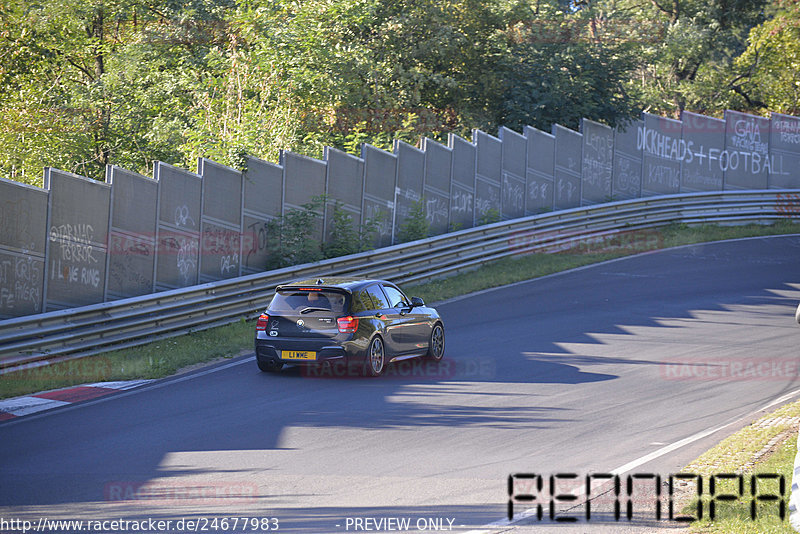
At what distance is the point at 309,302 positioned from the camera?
14.8 metres

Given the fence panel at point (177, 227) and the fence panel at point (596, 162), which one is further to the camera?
the fence panel at point (596, 162)

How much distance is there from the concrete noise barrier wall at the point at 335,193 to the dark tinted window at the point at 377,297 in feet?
17.8

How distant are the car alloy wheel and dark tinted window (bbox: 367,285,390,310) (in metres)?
0.62

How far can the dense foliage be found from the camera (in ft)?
94.6

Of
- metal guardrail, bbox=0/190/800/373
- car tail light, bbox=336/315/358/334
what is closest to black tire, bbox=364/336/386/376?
car tail light, bbox=336/315/358/334

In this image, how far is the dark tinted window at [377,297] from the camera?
1530cm

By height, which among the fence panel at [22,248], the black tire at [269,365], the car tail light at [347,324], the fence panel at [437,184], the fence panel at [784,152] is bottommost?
the black tire at [269,365]

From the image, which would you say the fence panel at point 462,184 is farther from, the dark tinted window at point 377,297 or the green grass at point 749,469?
the green grass at point 749,469

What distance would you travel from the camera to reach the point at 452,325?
19.4m

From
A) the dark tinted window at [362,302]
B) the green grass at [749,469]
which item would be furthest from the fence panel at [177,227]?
the green grass at [749,469]

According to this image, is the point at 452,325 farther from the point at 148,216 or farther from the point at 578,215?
the point at 578,215

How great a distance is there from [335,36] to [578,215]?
11425 mm

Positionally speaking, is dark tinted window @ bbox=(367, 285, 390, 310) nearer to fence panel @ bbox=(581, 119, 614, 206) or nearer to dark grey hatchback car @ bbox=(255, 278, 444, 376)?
dark grey hatchback car @ bbox=(255, 278, 444, 376)

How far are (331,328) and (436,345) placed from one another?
252cm
